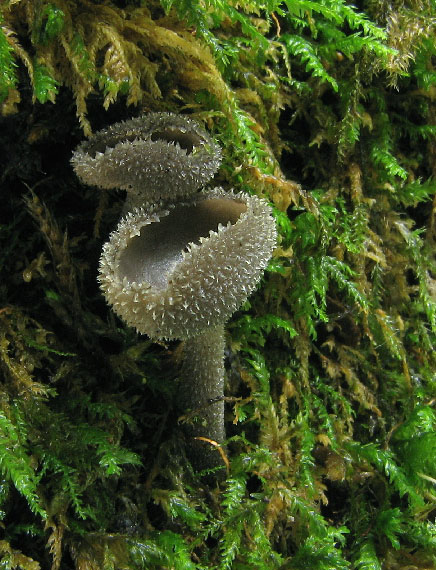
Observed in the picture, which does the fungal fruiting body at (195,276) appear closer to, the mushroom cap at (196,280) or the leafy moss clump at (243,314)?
the mushroom cap at (196,280)

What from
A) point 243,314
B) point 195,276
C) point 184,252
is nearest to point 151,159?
point 184,252

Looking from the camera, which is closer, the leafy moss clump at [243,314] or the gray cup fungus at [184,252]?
the gray cup fungus at [184,252]

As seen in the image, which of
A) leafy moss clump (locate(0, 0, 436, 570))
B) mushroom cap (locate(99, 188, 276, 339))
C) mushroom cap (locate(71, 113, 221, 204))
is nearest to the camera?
mushroom cap (locate(99, 188, 276, 339))

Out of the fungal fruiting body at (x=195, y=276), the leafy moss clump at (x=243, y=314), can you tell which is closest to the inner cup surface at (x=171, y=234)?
the fungal fruiting body at (x=195, y=276)

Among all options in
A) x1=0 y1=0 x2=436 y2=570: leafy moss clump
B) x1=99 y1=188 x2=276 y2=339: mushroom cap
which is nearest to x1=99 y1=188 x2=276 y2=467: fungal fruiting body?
x1=99 y1=188 x2=276 y2=339: mushroom cap

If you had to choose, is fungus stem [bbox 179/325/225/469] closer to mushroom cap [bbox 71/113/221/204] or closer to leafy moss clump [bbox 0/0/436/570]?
leafy moss clump [bbox 0/0/436/570]

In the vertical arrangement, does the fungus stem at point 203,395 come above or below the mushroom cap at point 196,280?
below

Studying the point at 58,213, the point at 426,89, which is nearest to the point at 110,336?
the point at 58,213
